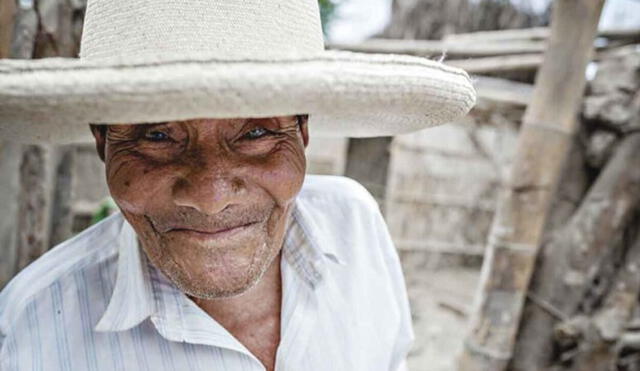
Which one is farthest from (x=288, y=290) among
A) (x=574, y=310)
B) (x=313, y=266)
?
(x=574, y=310)

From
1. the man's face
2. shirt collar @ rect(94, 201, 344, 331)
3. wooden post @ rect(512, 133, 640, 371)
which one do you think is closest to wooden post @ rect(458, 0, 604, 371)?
wooden post @ rect(512, 133, 640, 371)

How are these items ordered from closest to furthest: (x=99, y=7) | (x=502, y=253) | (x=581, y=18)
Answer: (x=99, y=7), (x=581, y=18), (x=502, y=253)

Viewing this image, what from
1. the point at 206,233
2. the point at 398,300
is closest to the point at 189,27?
the point at 206,233

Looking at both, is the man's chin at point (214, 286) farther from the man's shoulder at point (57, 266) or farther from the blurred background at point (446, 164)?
the blurred background at point (446, 164)

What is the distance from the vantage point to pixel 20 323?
39.5 inches

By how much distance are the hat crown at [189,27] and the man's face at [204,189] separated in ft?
0.55

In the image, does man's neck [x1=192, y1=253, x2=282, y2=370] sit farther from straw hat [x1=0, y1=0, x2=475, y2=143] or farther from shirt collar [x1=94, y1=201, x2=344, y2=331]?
straw hat [x1=0, y1=0, x2=475, y2=143]

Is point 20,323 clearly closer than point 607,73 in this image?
Yes

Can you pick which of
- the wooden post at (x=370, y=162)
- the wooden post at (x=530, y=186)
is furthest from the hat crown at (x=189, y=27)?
the wooden post at (x=370, y=162)

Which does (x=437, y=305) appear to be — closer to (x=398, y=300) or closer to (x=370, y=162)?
(x=370, y=162)

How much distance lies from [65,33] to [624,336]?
10.4ft

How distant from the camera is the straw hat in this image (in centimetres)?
58

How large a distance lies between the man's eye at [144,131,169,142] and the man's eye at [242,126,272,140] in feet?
0.49

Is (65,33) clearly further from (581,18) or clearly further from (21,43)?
(581,18)
